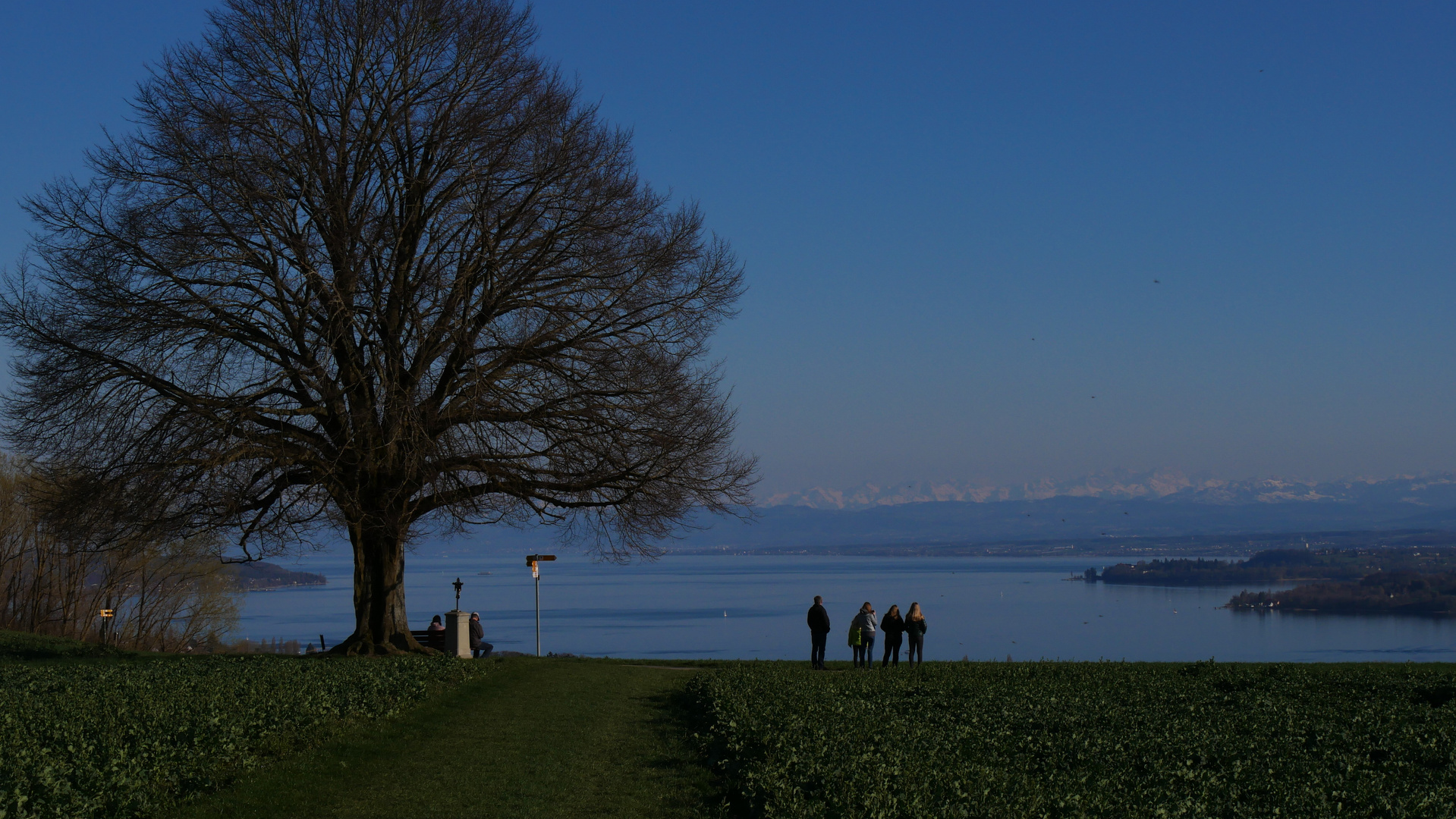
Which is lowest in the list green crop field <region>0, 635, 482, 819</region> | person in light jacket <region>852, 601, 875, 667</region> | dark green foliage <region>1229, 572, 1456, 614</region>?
dark green foliage <region>1229, 572, 1456, 614</region>

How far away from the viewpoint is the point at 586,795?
10.2 m

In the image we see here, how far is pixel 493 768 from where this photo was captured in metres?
11.3

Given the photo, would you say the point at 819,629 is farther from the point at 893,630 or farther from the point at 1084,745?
the point at 1084,745

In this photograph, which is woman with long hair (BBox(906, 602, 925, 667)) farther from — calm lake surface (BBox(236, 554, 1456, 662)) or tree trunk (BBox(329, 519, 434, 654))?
calm lake surface (BBox(236, 554, 1456, 662))

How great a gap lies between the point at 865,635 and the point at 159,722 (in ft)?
55.5

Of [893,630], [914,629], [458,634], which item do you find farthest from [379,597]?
[914,629]

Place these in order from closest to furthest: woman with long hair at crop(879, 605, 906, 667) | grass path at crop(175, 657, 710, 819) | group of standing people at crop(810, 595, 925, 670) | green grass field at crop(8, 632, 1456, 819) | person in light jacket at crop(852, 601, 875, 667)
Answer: green grass field at crop(8, 632, 1456, 819) → grass path at crop(175, 657, 710, 819) → group of standing people at crop(810, 595, 925, 670) → woman with long hair at crop(879, 605, 906, 667) → person in light jacket at crop(852, 601, 875, 667)

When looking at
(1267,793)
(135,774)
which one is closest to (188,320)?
(135,774)

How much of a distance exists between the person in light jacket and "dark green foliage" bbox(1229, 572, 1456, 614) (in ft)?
421

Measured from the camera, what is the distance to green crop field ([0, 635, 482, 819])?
8328mm

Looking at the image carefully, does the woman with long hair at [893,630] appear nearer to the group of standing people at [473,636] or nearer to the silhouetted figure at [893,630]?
the silhouetted figure at [893,630]

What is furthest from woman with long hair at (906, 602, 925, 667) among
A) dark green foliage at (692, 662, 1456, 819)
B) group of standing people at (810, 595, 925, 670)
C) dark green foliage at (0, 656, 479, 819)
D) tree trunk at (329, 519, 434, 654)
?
dark green foliage at (0, 656, 479, 819)

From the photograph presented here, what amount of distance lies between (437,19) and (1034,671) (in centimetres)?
1741

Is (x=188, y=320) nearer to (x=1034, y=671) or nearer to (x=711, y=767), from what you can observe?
(x=711, y=767)
